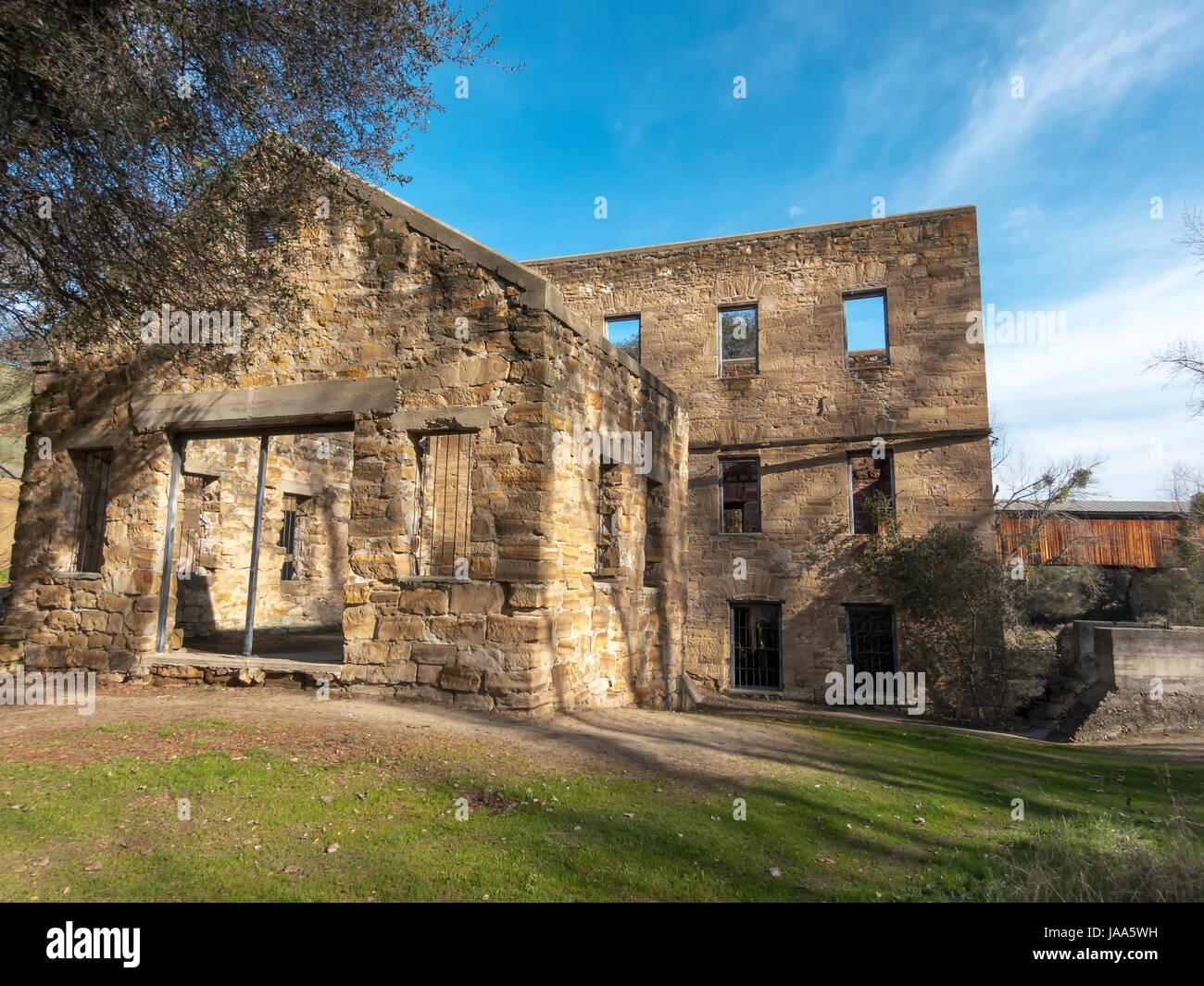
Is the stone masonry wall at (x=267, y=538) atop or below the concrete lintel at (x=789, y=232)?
below

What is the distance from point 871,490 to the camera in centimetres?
1566

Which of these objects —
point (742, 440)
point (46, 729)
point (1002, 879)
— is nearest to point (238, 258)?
point (46, 729)

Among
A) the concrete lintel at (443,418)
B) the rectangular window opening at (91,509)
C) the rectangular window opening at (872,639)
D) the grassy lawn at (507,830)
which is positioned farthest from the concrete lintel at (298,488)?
the rectangular window opening at (872,639)

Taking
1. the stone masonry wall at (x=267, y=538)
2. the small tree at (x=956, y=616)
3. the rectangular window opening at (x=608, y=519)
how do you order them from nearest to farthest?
the rectangular window opening at (x=608, y=519), the stone masonry wall at (x=267, y=538), the small tree at (x=956, y=616)

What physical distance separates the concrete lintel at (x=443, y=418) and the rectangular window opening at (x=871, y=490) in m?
9.50

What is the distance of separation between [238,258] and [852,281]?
38.7 feet

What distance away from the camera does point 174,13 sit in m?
5.70

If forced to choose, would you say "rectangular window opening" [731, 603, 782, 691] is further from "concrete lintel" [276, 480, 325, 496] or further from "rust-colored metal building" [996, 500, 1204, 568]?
"rust-colored metal building" [996, 500, 1204, 568]

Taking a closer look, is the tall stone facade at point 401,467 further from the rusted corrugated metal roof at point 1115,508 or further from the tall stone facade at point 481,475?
the rusted corrugated metal roof at point 1115,508

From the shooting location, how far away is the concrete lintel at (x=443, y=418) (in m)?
7.34

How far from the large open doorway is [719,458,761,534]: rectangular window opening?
7846 millimetres

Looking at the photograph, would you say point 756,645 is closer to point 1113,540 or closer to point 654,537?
point 654,537

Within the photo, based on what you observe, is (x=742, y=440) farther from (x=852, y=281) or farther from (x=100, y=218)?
(x=100, y=218)
